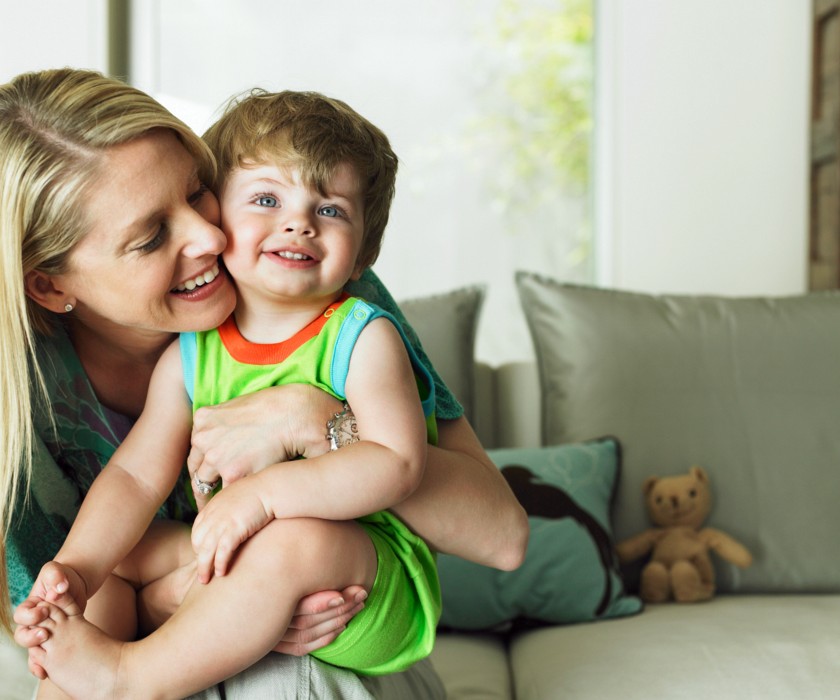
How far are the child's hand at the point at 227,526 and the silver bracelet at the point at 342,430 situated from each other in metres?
0.11

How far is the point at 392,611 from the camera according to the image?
1056 mm

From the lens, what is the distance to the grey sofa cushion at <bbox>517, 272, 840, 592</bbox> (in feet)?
6.31

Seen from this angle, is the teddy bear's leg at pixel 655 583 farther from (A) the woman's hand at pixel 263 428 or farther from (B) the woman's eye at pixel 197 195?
(B) the woman's eye at pixel 197 195

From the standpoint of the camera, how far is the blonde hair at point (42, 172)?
1.01 metres

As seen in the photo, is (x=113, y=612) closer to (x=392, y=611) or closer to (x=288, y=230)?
(x=392, y=611)

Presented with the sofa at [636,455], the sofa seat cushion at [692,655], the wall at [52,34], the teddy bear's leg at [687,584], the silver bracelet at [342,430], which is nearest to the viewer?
the silver bracelet at [342,430]

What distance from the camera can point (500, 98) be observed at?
2689 millimetres

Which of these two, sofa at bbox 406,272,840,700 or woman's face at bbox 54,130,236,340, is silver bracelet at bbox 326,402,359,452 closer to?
woman's face at bbox 54,130,236,340

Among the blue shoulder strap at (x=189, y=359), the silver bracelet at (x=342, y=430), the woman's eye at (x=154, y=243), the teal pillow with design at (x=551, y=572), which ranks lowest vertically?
the teal pillow with design at (x=551, y=572)

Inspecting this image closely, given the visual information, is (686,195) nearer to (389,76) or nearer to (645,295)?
(645,295)

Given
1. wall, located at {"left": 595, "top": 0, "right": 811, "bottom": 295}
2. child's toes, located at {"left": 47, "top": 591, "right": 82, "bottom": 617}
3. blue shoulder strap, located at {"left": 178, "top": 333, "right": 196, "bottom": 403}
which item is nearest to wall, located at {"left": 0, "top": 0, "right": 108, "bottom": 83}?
wall, located at {"left": 595, "top": 0, "right": 811, "bottom": 295}

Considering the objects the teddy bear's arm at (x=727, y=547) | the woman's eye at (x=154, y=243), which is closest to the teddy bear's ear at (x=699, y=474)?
the teddy bear's arm at (x=727, y=547)

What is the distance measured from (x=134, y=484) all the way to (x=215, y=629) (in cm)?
23

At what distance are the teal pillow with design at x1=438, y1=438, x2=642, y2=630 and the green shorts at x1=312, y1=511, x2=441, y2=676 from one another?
641 mm
